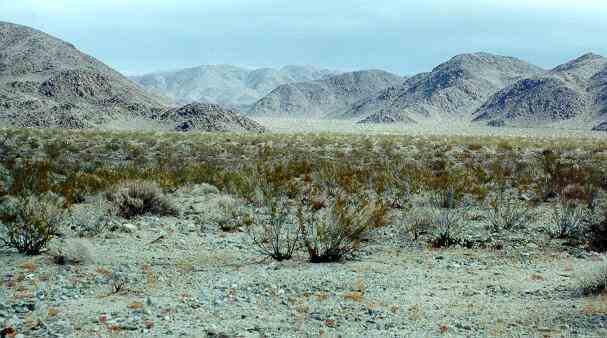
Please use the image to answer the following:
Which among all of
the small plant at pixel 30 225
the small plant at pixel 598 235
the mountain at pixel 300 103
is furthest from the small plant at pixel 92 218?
the mountain at pixel 300 103

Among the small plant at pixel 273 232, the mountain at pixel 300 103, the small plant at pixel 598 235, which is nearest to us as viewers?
the small plant at pixel 273 232

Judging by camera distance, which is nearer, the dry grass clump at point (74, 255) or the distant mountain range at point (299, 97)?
the dry grass clump at point (74, 255)

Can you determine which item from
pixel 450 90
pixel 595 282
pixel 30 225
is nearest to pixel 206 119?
pixel 30 225

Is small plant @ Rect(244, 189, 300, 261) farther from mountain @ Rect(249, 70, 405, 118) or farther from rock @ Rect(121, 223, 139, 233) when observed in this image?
mountain @ Rect(249, 70, 405, 118)

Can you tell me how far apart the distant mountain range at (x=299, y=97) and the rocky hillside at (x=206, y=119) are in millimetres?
139

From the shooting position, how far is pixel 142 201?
11.4 m

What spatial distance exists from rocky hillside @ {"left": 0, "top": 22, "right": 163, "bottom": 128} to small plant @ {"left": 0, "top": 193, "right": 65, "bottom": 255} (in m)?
61.0

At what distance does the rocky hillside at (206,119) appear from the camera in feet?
222

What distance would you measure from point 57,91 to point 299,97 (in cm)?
11458

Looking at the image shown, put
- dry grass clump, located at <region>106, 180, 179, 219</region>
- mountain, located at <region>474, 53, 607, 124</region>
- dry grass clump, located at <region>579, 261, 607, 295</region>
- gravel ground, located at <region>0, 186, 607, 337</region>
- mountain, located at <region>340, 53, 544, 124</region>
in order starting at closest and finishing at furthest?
gravel ground, located at <region>0, 186, 607, 337</region>, dry grass clump, located at <region>579, 261, 607, 295</region>, dry grass clump, located at <region>106, 180, 179, 219</region>, mountain, located at <region>474, 53, 607, 124</region>, mountain, located at <region>340, 53, 544, 124</region>

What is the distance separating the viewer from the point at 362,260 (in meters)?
8.10

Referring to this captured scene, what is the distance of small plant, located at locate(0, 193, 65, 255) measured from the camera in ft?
26.8

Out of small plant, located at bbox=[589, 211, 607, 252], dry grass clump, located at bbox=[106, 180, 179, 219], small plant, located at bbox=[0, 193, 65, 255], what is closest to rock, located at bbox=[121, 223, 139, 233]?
small plant, located at bbox=[0, 193, 65, 255]

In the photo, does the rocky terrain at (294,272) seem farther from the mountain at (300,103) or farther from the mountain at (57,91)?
the mountain at (300,103)
